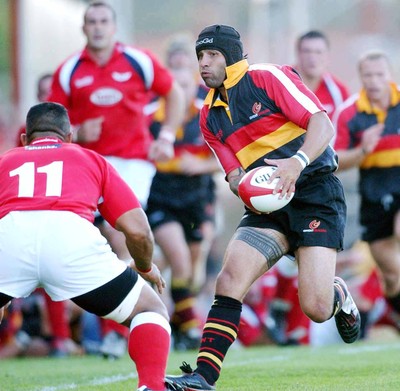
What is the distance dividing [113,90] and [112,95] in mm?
45

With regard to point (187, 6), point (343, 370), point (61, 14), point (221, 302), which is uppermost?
point (187, 6)

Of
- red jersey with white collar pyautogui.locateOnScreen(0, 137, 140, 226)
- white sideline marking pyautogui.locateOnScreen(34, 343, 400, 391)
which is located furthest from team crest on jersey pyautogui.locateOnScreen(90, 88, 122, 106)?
red jersey with white collar pyautogui.locateOnScreen(0, 137, 140, 226)

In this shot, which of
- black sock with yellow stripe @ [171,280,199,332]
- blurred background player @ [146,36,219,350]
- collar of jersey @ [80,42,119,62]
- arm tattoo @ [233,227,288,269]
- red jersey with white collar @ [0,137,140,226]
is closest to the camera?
red jersey with white collar @ [0,137,140,226]

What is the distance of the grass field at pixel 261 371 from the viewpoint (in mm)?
6918

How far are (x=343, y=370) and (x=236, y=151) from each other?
6.18 feet

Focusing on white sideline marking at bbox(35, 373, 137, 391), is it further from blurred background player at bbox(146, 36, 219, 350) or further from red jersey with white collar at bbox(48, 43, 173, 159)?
blurred background player at bbox(146, 36, 219, 350)

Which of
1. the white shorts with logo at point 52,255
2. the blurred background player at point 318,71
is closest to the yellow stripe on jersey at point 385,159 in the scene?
the blurred background player at point 318,71

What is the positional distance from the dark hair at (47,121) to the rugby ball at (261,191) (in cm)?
105

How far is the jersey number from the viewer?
18.7ft

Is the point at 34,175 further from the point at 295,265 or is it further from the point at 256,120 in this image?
the point at 295,265

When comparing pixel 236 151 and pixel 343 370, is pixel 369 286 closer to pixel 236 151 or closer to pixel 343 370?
pixel 343 370

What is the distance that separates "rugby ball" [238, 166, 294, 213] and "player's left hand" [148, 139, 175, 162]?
3526mm

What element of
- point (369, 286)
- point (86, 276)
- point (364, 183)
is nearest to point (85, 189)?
point (86, 276)

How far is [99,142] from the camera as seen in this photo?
9961mm
